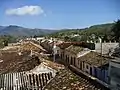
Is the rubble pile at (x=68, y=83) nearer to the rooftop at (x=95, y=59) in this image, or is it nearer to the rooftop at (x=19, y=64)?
the rooftop at (x=19, y=64)

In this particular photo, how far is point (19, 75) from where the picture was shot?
14.6m

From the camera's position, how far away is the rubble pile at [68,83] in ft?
37.9

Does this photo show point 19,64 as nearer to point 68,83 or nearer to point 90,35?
point 68,83

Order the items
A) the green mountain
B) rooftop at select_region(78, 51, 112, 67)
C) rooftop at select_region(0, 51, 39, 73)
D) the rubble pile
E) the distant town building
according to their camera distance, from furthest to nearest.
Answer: the green mountain < rooftop at select_region(78, 51, 112, 67) < rooftop at select_region(0, 51, 39, 73) < the rubble pile < the distant town building

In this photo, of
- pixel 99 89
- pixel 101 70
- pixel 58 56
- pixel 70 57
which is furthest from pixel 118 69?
pixel 58 56

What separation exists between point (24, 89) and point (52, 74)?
1.94 m

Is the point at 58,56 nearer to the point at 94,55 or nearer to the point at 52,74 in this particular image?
the point at 94,55

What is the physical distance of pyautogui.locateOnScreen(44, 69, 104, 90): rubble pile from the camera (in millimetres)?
11542

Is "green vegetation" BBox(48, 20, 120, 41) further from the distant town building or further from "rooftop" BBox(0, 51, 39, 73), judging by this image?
the distant town building

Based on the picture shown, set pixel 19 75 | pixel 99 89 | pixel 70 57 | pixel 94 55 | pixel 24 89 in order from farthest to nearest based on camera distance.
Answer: pixel 70 57, pixel 94 55, pixel 19 75, pixel 24 89, pixel 99 89

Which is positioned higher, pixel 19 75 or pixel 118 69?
pixel 118 69

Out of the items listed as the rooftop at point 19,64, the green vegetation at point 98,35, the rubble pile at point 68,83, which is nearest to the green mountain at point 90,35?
the green vegetation at point 98,35

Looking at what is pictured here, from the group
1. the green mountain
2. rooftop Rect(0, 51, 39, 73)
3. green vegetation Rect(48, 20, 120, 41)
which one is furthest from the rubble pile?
the green mountain

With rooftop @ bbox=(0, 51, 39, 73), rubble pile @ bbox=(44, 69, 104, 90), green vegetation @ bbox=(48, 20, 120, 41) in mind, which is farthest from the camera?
green vegetation @ bbox=(48, 20, 120, 41)
